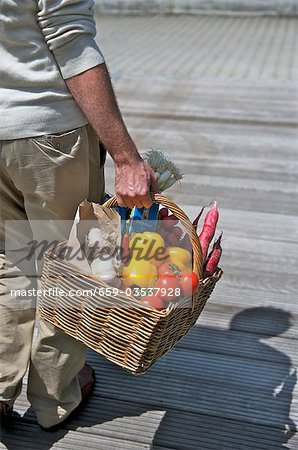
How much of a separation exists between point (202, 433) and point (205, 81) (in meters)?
3.74

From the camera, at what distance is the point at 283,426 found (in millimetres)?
2021

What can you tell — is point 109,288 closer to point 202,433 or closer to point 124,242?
point 124,242

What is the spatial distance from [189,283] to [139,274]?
0.13 m

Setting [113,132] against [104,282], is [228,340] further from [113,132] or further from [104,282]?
[113,132]

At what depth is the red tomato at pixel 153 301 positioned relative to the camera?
1583mm

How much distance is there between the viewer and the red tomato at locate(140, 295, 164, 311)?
1.58 metres

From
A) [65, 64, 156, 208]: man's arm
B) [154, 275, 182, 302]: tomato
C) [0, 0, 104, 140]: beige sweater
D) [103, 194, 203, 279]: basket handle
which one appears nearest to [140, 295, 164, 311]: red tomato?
[154, 275, 182, 302]: tomato

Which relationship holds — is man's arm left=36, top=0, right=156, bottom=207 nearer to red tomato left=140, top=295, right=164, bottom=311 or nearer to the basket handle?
the basket handle

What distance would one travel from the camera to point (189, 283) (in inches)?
63.6

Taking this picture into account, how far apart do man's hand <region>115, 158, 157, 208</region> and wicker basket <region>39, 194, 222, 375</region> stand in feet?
0.12

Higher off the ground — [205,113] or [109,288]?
[109,288]

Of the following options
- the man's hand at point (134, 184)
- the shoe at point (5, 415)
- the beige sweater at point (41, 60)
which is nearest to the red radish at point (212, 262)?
the man's hand at point (134, 184)

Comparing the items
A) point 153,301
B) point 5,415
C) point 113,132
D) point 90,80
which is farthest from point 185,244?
point 5,415

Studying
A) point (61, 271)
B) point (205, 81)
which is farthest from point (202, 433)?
point (205, 81)
